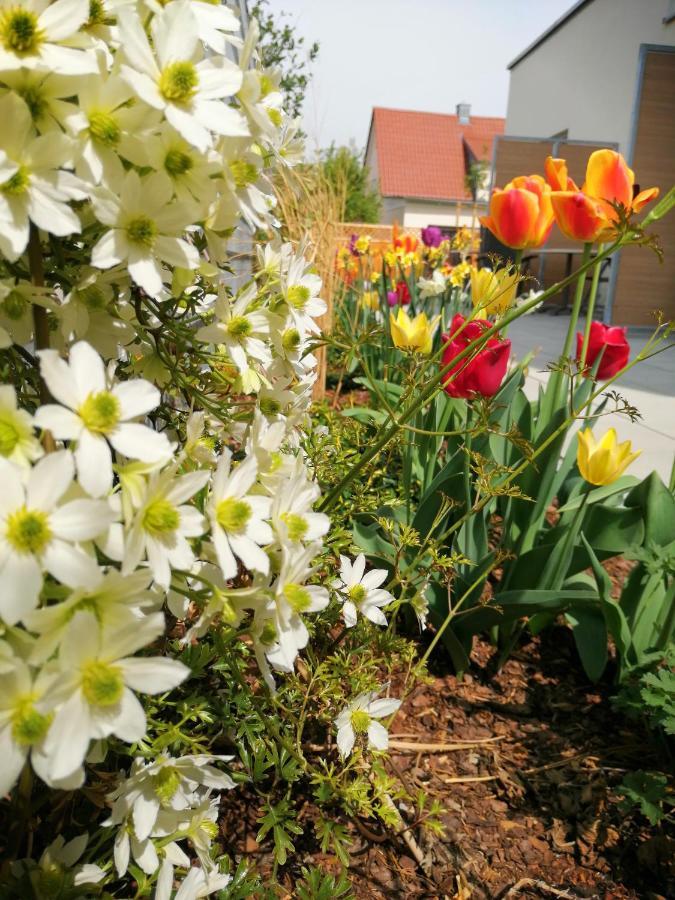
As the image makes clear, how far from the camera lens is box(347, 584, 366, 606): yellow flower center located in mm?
1135

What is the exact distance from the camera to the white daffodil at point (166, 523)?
575 mm

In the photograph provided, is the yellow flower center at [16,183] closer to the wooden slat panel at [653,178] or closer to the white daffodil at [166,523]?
the white daffodil at [166,523]

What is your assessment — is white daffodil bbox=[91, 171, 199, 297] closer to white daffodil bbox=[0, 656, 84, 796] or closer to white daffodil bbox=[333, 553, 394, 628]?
white daffodil bbox=[0, 656, 84, 796]

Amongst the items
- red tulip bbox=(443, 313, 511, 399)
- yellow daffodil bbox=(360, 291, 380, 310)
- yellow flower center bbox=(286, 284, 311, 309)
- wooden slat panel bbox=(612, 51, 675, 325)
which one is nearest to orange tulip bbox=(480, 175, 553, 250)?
red tulip bbox=(443, 313, 511, 399)

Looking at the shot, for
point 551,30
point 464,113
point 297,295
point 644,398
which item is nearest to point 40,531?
point 297,295

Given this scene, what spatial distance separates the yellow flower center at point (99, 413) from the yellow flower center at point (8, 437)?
0.16ft

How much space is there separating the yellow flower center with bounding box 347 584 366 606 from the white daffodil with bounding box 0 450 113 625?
2.26 feet

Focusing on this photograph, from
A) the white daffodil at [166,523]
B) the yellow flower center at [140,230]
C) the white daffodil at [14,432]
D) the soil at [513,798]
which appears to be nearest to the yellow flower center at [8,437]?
the white daffodil at [14,432]

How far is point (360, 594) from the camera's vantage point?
1.14 meters

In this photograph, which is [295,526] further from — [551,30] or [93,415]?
[551,30]

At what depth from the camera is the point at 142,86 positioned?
564mm

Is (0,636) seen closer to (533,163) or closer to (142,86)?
(142,86)

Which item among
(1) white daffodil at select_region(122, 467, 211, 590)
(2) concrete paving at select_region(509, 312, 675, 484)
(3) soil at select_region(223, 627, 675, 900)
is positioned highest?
(1) white daffodil at select_region(122, 467, 211, 590)

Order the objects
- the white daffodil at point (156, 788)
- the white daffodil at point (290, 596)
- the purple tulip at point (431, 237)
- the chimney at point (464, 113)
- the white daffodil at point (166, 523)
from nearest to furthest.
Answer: the white daffodil at point (166, 523), the white daffodil at point (290, 596), the white daffodil at point (156, 788), the purple tulip at point (431, 237), the chimney at point (464, 113)
